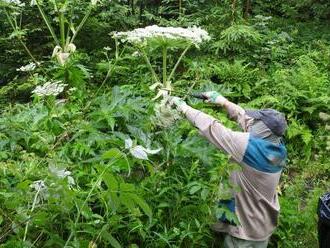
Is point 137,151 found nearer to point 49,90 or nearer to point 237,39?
point 49,90

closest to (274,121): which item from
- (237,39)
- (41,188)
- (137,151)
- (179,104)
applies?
(179,104)

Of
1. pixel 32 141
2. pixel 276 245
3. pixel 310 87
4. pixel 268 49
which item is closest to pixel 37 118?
pixel 32 141

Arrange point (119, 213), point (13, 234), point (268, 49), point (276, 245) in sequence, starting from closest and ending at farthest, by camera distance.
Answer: point (13, 234), point (119, 213), point (276, 245), point (268, 49)

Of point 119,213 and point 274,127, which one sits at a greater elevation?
point 274,127

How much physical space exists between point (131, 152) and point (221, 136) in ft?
4.68

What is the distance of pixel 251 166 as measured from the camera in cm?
394

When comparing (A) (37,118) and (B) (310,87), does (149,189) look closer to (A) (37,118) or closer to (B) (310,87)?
(A) (37,118)

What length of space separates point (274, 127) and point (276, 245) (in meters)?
1.62

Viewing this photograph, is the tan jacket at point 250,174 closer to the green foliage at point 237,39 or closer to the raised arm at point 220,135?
the raised arm at point 220,135

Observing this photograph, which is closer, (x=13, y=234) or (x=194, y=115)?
(x=13, y=234)

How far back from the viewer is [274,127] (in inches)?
155

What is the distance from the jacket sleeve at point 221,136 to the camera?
379cm

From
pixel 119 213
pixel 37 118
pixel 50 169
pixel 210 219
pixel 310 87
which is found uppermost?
pixel 50 169

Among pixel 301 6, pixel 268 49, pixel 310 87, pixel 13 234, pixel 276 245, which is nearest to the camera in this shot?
pixel 13 234
